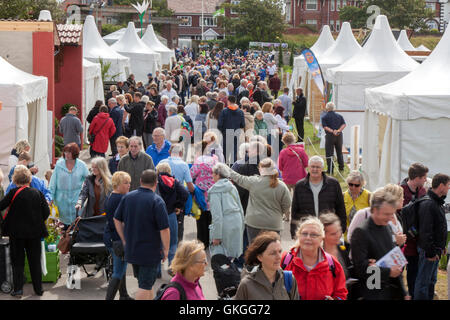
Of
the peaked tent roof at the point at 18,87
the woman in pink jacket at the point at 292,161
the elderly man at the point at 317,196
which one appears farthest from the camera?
the peaked tent roof at the point at 18,87

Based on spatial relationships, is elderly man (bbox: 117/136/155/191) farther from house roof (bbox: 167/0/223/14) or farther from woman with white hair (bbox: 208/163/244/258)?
house roof (bbox: 167/0/223/14)

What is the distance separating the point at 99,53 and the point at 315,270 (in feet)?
87.8

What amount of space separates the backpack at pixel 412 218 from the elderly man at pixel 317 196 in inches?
32.6

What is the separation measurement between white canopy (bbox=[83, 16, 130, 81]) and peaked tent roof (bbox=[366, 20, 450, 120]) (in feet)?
60.2

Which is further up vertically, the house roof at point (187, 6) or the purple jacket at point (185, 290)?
the house roof at point (187, 6)

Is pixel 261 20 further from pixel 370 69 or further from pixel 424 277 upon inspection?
pixel 424 277

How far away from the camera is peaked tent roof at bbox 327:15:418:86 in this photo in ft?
66.7

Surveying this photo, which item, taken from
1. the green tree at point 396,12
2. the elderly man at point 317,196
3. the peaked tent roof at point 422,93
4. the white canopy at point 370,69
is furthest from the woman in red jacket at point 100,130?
the green tree at point 396,12

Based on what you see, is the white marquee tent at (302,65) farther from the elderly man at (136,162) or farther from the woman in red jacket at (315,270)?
the woman in red jacket at (315,270)

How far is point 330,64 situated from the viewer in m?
26.9

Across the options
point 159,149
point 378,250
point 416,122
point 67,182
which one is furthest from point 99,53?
point 378,250

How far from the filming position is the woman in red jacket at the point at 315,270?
564 centimetres

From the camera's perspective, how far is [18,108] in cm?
1328

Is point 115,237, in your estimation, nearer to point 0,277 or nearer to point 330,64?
point 0,277
